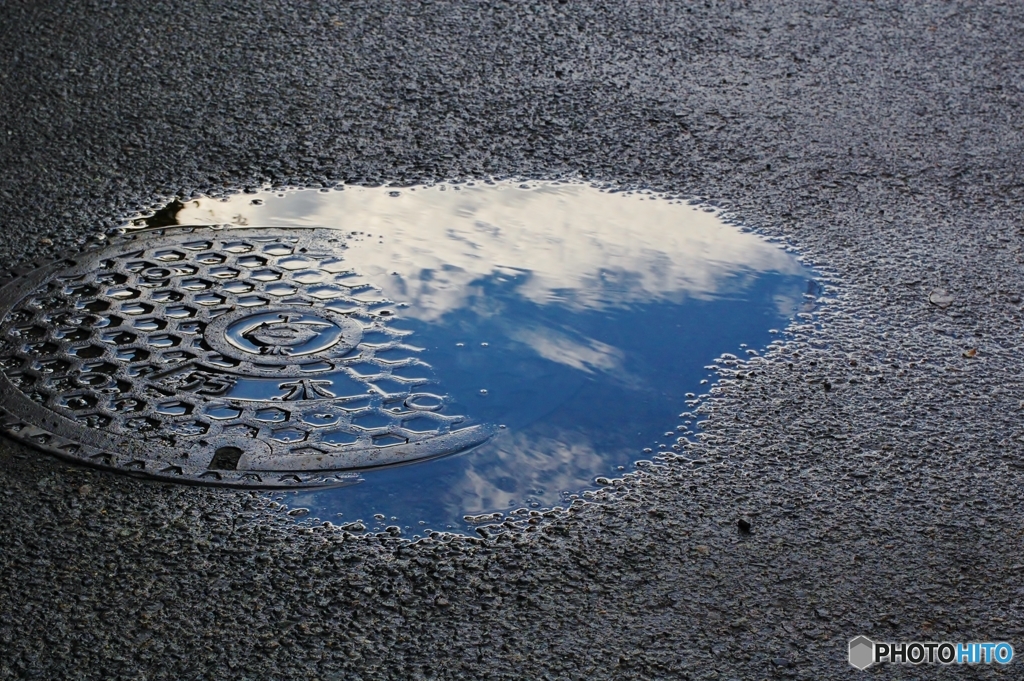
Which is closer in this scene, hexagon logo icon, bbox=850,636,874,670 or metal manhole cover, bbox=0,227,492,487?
hexagon logo icon, bbox=850,636,874,670

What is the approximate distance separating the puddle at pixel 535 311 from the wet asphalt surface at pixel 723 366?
12 centimetres

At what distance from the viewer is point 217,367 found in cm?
325

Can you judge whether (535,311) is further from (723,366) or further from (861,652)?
(861,652)

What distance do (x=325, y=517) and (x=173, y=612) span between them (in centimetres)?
44

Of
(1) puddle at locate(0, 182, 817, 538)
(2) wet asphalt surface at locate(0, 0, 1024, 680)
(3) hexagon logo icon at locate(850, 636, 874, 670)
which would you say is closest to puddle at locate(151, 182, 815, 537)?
(1) puddle at locate(0, 182, 817, 538)

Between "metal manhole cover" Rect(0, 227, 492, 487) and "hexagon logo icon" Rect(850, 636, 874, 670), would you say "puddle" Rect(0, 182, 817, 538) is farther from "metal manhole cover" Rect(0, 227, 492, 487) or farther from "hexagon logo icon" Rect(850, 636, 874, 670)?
"hexagon logo icon" Rect(850, 636, 874, 670)

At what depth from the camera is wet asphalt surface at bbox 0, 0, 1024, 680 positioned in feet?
7.75

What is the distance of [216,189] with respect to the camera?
170 inches

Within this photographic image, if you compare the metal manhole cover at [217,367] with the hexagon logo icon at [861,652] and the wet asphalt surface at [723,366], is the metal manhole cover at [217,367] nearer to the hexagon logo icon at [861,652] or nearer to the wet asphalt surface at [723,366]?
the wet asphalt surface at [723,366]

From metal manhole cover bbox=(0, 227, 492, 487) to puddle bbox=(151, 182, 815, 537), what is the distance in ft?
0.20

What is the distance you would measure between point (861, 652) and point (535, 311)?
162cm

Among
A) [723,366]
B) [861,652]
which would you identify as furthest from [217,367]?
[861,652]

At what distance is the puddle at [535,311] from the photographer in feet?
9.50

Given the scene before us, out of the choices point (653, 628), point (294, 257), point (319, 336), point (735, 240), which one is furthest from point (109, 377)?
point (735, 240)
